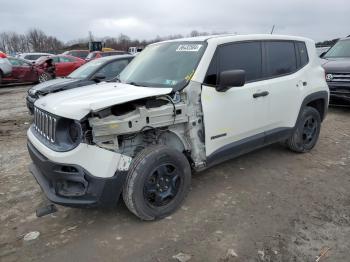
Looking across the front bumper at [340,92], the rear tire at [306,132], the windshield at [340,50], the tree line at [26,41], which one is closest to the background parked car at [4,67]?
the windshield at [340,50]

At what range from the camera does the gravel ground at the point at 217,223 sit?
3.13 meters

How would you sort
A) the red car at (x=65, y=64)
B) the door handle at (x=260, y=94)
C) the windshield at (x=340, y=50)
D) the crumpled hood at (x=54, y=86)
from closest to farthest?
the door handle at (x=260, y=94), the crumpled hood at (x=54, y=86), the windshield at (x=340, y=50), the red car at (x=65, y=64)

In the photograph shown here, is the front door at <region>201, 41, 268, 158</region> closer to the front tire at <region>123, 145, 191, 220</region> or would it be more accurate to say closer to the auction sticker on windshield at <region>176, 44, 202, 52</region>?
the auction sticker on windshield at <region>176, 44, 202, 52</region>

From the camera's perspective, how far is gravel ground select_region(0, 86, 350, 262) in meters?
3.13

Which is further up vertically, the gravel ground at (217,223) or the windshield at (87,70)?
the windshield at (87,70)

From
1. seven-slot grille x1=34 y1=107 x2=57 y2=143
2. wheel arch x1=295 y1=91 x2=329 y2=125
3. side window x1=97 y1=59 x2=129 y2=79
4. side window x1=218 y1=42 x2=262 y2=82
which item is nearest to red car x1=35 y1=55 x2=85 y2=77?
side window x1=97 y1=59 x2=129 y2=79

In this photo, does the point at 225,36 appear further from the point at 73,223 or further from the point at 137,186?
the point at 73,223

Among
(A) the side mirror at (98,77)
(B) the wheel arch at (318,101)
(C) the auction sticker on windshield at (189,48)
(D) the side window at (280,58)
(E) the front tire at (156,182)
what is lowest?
(E) the front tire at (156,182)

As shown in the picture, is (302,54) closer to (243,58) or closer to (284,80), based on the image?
(284,80)

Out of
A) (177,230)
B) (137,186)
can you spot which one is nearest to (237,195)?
(177,230)

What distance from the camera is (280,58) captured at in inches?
193

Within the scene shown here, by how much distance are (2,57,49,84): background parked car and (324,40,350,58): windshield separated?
12591 mm

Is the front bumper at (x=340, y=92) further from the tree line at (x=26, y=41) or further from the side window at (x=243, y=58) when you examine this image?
the tree line at (x=26, y=41)

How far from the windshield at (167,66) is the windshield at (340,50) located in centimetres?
659
